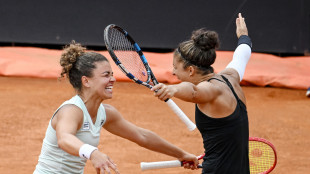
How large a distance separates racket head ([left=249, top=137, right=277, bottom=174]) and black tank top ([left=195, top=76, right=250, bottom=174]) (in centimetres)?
109

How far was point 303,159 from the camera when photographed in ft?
19.4

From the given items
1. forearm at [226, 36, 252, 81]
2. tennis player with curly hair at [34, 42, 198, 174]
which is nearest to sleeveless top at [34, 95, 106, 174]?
tennis player with curly hair at [34, 42, 198, 174]

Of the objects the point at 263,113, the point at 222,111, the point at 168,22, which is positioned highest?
the point at 222,111

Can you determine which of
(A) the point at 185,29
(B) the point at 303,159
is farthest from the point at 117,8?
(B) the point at 303,159

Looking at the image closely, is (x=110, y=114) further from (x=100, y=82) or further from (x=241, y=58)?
(x=241, y=58)

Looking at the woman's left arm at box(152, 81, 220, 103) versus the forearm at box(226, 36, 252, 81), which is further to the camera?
the forearm at box(226, 36, 252, 81)

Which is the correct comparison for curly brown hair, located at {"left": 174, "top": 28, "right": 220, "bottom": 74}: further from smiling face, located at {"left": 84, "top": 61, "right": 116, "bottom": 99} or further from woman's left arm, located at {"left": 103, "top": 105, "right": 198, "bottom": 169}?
woman's left arm, located at {"left": 103, "top": 105, "right": 198, "bottom": 169}

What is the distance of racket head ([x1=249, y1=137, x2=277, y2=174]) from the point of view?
4.45 m

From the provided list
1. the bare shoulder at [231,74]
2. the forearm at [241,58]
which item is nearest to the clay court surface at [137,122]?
the forearm at [241,58]

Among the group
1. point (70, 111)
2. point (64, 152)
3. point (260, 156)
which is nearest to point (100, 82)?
point (70, 111)

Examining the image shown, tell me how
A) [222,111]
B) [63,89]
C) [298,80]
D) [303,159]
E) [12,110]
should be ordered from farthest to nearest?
[298,80], [63,89], [12,110], [303,159], [222,111]

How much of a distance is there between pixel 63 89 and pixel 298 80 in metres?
3.60

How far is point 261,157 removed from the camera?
4484 mm

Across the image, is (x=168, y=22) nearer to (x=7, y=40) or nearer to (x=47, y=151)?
(x=7, y=40)
